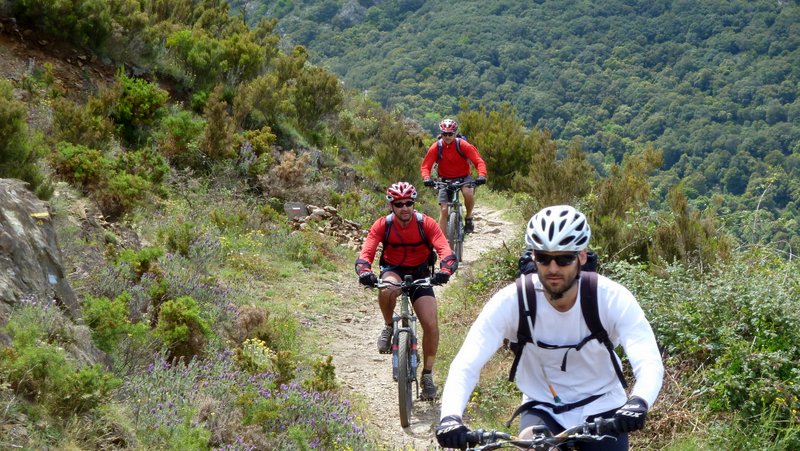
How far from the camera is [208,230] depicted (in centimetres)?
1095

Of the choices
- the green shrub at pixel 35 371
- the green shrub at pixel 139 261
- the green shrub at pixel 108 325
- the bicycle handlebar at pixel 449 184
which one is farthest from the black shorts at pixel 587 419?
the bicycle handlebar at pixel 449 184

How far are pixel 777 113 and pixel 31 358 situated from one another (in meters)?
51.5

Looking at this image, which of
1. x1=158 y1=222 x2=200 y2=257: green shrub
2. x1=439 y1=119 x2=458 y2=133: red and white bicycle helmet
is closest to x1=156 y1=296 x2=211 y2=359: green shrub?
x1=158 y1=222 x2=200 y2=257: green shrub

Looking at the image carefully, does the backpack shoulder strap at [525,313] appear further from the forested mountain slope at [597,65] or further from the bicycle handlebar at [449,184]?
the forested mountain slope at [597,65]

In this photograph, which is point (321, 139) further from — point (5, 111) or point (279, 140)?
point (5, 111)

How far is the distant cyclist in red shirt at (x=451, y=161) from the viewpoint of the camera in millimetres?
12141

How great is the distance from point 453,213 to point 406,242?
185 inches

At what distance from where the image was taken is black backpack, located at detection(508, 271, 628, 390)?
3.70 meters

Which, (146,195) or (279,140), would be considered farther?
(279,140)

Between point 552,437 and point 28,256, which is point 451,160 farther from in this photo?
point 552,437

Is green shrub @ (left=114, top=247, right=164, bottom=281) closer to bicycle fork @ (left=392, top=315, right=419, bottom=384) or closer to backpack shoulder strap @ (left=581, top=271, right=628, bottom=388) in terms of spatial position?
bicycle fork @ (left=392, top=315, right=419, bottom=384)

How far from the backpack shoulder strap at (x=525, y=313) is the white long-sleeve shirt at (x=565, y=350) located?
0.06 feet

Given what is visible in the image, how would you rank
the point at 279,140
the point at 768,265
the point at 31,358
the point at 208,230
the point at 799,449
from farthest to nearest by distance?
the point at 279,140 < the point at 208,230 < the point at 768,265 < the point at 799,449 < the point at 31,358


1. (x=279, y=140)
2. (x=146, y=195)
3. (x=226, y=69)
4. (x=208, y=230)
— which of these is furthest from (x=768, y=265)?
(x=226, y=69)
